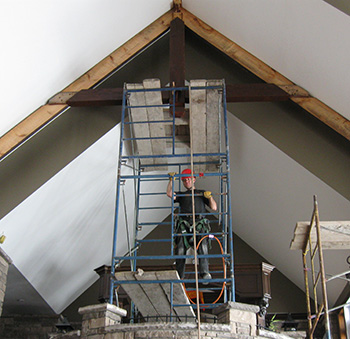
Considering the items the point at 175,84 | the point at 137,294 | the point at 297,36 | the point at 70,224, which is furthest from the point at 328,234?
the point at 70,224

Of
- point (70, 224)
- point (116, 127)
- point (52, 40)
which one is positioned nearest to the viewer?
point (52, 40)

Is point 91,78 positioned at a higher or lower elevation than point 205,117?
higher

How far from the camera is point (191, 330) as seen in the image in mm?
3803

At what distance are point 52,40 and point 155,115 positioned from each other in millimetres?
1428

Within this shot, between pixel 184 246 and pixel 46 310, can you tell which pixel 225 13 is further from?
pixel 46 310

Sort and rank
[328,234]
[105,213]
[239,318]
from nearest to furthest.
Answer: [239,318] < [328,234] < [105,213]

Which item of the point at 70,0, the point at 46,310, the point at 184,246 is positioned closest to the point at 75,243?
the point at 46,310

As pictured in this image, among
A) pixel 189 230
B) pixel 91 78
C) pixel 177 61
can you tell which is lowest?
pixel 189 230

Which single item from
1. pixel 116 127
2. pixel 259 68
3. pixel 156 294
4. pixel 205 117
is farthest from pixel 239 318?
pixel 259 68

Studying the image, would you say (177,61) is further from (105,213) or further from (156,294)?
(156,294)

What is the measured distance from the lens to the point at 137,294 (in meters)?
4.48

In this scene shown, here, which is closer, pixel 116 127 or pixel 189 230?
pixel 189 230

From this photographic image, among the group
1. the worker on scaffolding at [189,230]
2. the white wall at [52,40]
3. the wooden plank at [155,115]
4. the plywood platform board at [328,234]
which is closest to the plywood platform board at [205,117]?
the wooden plank at [155,115]

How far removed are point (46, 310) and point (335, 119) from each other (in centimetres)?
540
